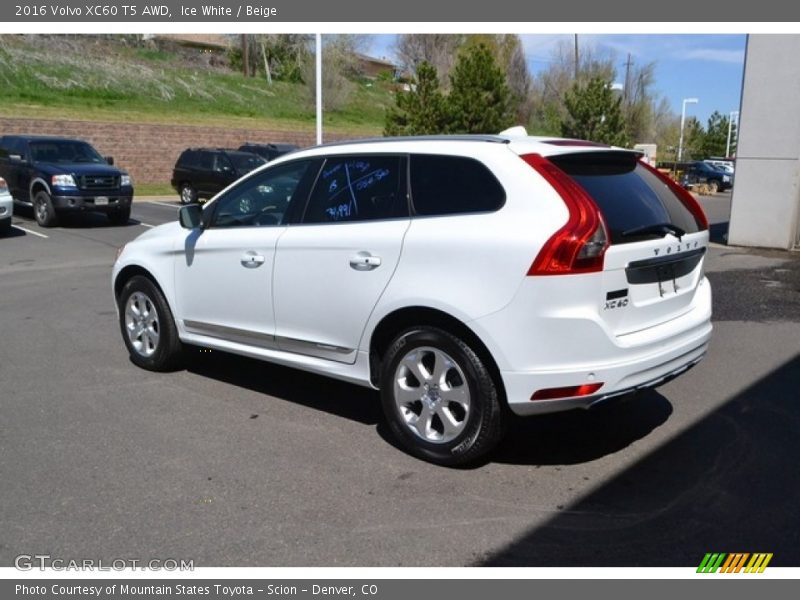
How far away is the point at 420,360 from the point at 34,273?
8921mm

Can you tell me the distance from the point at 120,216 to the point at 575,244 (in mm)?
15573

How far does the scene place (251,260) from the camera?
5.34m

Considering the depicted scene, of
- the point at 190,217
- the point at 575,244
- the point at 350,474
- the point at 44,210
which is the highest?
the point at 575,244

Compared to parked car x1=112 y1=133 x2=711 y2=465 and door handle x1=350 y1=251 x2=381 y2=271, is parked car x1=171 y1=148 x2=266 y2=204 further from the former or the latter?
door handle x1=350 y1=251 x2=381 y2=271

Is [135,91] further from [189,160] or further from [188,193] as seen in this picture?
[188,193]

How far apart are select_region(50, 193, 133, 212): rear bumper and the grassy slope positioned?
13643 mm

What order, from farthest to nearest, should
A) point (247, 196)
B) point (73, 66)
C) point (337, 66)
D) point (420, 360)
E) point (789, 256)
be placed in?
point (337, 66) < point (73, 66) < point (789, 256) < point (247, 196) < point (420, 360)

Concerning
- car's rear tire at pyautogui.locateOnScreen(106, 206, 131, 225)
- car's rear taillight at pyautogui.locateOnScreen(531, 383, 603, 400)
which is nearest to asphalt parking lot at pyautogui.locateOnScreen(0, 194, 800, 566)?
car's rear taillight at pyautogui.locateOnScreen(531, 383, 603, 400)

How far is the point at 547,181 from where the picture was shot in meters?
4.07

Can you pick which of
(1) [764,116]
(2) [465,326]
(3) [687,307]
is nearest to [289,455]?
(2) [465,326]

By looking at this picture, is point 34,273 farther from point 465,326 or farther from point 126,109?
point 126,109

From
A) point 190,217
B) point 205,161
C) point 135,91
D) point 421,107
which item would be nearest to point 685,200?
point 190,217

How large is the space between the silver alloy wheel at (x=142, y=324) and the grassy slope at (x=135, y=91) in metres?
24.8

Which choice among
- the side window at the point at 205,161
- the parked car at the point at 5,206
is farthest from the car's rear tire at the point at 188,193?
the parked car at the point at 5,206
